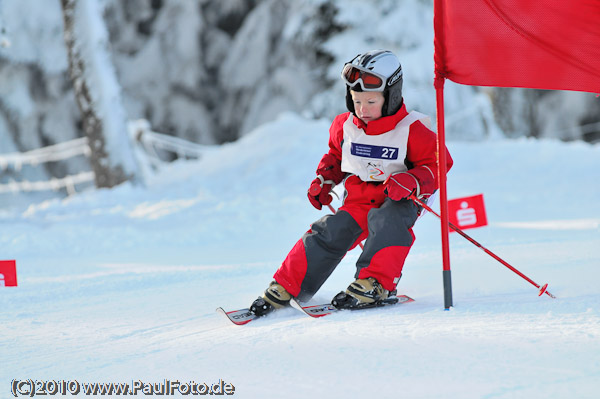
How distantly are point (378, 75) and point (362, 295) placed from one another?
85cm

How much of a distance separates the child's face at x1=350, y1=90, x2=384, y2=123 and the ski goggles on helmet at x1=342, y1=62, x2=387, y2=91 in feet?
0.14

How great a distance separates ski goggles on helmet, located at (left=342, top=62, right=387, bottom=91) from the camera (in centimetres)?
265

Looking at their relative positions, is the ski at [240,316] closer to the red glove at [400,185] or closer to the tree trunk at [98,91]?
the red glove at [400,185]

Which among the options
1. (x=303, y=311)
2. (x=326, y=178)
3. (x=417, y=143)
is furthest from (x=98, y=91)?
(x=303, y=311)

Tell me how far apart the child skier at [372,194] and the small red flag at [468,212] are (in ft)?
3.35

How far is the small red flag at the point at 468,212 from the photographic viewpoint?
12.1 feet

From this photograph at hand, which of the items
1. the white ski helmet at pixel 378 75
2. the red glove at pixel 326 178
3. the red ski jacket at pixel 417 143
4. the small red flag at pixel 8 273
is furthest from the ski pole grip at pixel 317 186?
the small red flag at pixel 8 273

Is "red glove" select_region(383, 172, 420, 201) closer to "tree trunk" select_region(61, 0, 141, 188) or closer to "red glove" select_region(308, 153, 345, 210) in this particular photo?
"red glove" select_region(308, 153, 345, 210)

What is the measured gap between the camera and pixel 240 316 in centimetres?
261

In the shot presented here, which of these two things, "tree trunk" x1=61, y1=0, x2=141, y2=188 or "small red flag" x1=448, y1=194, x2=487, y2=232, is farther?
"tree trunk" x1=61, y1=0, x2=141, y2=188

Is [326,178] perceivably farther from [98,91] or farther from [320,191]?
[98,91]

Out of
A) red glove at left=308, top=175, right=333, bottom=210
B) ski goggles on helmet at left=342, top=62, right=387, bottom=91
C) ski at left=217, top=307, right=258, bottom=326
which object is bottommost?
ski at left=217, top=307, right=258, bottom=326

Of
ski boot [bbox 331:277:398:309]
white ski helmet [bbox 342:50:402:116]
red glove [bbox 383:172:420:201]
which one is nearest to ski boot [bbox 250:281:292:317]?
ski boot [bbox 331:277:398:309]

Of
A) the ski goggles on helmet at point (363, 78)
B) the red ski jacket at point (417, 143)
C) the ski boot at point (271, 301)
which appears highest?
the ski goggles on helmet at point (363, 78)
